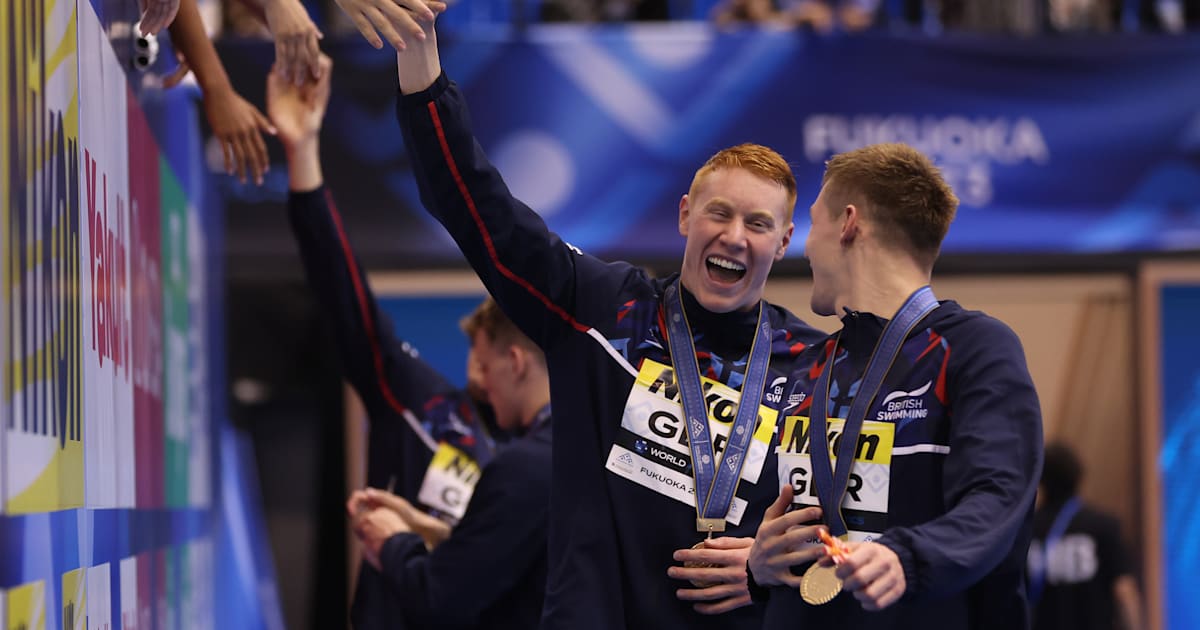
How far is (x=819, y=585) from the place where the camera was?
2.18 meters

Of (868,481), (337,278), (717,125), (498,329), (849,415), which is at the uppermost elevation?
(717,125)

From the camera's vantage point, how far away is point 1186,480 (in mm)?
7254

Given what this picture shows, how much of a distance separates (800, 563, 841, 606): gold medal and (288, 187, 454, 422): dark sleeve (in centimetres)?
199

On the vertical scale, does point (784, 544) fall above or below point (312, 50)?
below

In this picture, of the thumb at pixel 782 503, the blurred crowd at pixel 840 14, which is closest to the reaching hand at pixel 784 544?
the thumb at pixel 782 503

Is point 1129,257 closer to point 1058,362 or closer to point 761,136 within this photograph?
point 1058,362

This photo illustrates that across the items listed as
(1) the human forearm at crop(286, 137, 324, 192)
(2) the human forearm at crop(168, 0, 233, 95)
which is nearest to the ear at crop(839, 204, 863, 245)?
(2) the human forearm at crop(168, 0, 233, 95)

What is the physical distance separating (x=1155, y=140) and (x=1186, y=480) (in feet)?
5.62

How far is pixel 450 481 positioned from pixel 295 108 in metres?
1.09

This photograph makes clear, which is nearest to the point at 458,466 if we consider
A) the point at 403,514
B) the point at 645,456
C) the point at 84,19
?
the point at 403,514

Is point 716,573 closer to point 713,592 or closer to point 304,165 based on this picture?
point 713,592

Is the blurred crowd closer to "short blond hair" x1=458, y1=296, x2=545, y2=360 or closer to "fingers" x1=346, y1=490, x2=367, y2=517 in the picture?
"short blond hair" x1=458, y1=296, x2=545, y2=360

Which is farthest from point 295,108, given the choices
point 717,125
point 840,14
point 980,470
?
point 840,14

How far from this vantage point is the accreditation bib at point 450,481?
156 inches
